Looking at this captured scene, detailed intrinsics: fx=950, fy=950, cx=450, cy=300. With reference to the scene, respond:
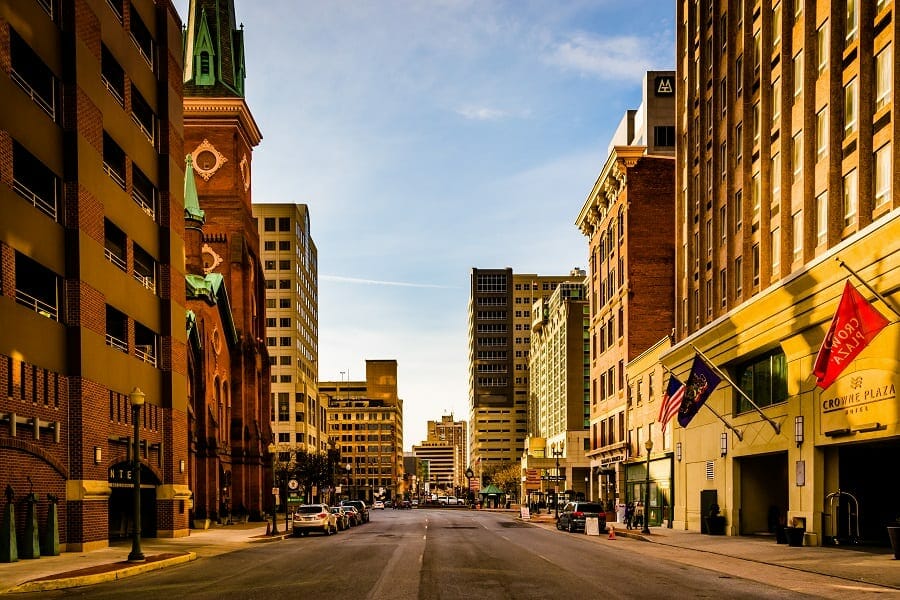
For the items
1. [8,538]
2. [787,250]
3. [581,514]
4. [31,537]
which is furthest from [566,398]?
[8,538]

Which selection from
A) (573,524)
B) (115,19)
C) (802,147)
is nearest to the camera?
(802,147)

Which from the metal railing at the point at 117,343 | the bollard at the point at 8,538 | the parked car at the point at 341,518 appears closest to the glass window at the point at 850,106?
the metal railing at the point at 117,343

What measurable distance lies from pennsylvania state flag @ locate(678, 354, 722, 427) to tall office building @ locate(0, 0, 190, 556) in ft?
70.3

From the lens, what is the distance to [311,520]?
160ft

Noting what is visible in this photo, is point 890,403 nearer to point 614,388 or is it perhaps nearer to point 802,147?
point 802,147

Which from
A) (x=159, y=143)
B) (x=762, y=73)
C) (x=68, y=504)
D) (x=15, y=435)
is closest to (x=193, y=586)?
(x=15, y=435)

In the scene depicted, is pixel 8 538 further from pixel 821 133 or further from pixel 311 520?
pixel 821 133

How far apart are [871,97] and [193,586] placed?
2433 centimetres

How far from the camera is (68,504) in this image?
3128 cm

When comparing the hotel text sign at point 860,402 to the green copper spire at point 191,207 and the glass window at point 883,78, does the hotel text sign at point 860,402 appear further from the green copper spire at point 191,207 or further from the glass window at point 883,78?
the green copper spire at point 191,207

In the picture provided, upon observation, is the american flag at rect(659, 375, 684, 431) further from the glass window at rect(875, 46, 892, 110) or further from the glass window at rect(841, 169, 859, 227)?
the glass window at rect(875, 46, 892, 110)

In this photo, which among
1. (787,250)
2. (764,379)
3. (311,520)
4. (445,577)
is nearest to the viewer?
(445,577)

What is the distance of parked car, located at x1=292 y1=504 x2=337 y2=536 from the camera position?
4881 centimetres

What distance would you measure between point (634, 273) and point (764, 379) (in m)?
29.9
